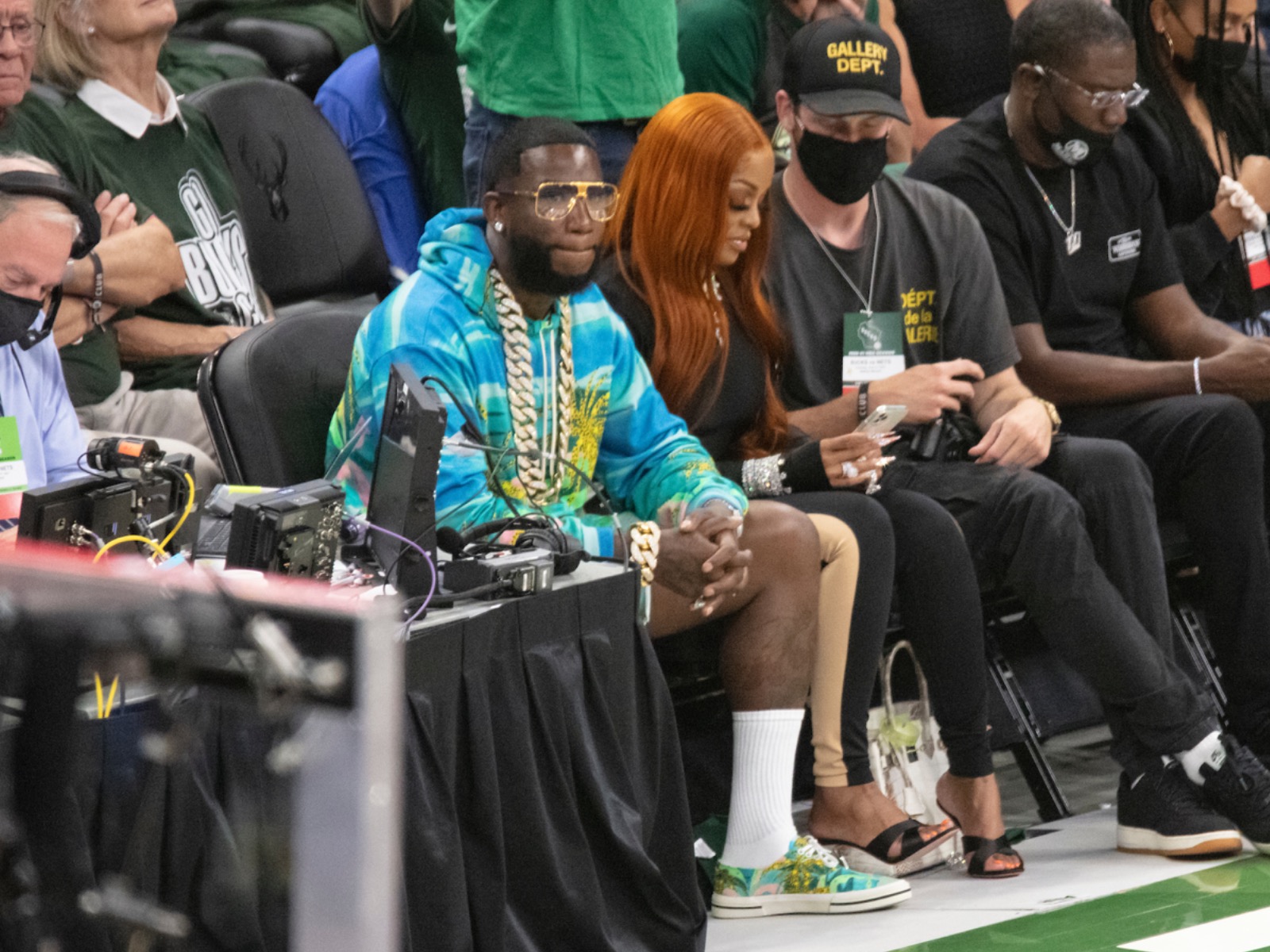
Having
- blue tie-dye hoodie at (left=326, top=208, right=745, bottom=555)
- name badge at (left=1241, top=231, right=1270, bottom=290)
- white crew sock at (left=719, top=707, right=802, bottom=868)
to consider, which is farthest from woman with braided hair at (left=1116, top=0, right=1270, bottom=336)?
white crew sock at (left=719, top=707, right=802, bottom=868)

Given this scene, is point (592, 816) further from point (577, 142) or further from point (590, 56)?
point (590, 56)

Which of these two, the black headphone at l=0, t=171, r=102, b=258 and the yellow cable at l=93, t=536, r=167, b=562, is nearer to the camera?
the yellow cable at l=93, t=536, r=167, b=562

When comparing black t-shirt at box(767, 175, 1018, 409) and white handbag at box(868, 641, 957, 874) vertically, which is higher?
black t-shirt at box(767, 175, 1018, 409)

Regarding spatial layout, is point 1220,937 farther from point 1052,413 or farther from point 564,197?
point 564,197

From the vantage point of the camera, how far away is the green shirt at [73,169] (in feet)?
12.0

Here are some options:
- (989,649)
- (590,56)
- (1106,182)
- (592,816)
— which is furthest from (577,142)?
(1106,182)

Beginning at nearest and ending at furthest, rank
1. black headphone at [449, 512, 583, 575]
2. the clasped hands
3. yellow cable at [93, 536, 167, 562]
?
yellow cable at [93, 536, 167, 562], black headphone at [449, 512, 583, 575], the clasped hands

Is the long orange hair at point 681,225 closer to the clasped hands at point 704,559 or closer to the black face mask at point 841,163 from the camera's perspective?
the black face mask at point 841,163

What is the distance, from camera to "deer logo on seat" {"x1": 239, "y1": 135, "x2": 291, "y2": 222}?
431cm

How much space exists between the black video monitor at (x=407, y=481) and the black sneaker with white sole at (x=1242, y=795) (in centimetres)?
188

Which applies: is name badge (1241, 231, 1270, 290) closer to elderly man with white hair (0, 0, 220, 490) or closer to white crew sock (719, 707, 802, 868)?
white crew sock (719, 707, 802, 868)

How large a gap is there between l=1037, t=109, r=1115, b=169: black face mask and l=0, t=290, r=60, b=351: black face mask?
242 cm

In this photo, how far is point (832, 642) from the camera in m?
3.44

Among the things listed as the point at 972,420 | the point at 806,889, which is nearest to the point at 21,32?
the point at 972,420
